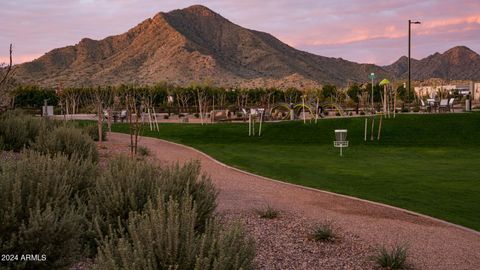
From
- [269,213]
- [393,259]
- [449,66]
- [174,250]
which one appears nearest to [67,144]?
[269,213]

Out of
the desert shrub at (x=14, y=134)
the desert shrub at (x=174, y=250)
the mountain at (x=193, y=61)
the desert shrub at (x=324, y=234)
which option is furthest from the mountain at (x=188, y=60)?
the desert shrub at (x=174, y=250)

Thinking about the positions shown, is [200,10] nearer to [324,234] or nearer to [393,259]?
[324,234]

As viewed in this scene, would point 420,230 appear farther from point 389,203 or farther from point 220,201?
point 220,201

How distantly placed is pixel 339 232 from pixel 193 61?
105 meters

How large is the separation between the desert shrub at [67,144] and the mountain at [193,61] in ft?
267

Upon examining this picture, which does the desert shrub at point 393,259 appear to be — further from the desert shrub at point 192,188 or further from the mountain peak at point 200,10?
the mountain peak at point 200,10

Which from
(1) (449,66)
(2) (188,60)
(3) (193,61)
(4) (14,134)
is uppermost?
(1) (449,66)

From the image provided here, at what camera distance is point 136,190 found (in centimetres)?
698

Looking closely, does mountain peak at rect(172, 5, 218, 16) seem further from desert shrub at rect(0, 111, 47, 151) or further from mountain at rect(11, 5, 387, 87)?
desert shrub at rect(0, 111, 47, 151)

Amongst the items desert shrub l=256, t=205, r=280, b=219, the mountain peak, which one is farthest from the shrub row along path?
the mountain peak

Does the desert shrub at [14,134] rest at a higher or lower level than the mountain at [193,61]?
lower

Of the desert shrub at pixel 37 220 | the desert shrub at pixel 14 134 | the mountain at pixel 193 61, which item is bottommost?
the desert shrub at pixel 37 220

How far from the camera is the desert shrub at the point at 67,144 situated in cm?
1320

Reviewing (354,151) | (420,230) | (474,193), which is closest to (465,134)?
(354,151)
